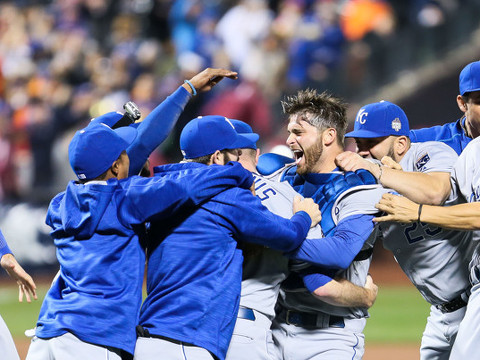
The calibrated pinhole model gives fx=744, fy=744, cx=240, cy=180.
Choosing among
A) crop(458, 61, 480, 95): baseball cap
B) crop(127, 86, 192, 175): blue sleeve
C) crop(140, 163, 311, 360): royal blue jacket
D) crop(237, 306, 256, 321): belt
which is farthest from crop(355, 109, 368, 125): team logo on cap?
crop(237, 306, 256, 321): belt

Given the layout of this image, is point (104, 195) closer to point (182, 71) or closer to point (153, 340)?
point (153, 340)

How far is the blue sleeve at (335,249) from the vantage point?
142 inches

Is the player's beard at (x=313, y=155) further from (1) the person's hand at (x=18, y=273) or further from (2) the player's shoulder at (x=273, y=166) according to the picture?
(1) the person's hand at (x=18, y=273)

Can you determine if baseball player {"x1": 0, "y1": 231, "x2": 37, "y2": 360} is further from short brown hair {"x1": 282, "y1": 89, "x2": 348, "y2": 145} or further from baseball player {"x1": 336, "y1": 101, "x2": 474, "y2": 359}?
baseball player {"x1": 336, "y1": 101, "x2": 474, "y2": 359}

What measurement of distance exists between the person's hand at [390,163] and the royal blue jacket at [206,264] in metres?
0.93

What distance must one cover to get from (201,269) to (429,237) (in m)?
1.62

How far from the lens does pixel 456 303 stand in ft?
14.6

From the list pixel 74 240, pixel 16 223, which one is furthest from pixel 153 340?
pixel 16 223

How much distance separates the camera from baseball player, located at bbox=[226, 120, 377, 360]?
3588mm

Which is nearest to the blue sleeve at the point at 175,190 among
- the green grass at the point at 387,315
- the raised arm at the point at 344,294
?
the raised arm at the point at 344,294

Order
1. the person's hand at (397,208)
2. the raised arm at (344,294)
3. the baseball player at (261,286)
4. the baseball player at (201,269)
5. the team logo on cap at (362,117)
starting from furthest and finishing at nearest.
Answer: the team logo on cap at (362,117) < the person's hand at (397,208) < the raised arm at (344,294) < the baseball player at (261,286) < the baseball player at (201,269)

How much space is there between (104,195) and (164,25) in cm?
1238

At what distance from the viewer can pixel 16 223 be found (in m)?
13.2

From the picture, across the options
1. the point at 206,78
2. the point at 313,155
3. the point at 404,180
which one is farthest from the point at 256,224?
the point at 206,78
